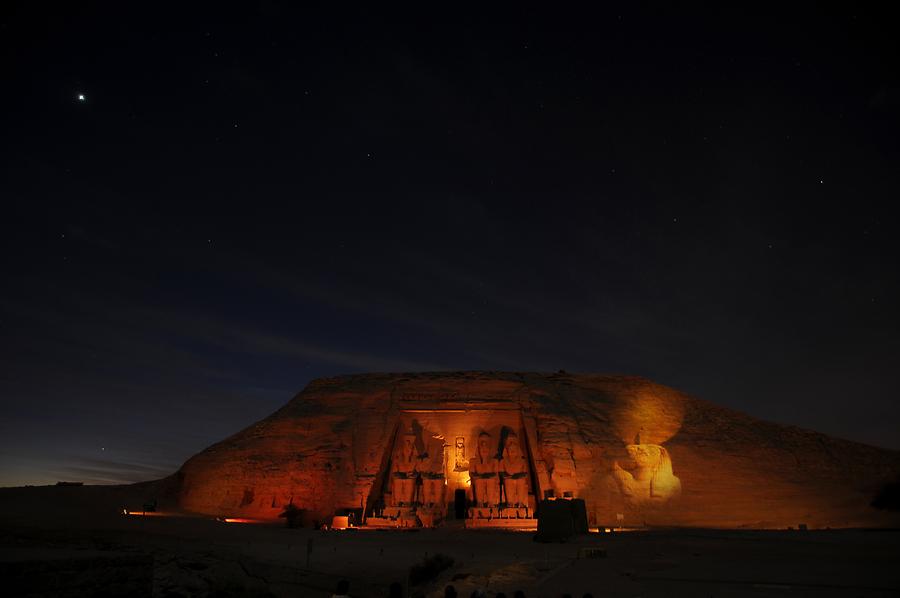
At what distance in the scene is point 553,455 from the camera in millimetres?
25781

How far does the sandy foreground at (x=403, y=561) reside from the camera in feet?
9.76

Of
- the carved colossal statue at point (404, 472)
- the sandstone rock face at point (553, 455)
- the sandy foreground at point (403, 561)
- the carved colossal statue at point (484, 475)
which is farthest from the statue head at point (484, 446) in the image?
→ the sandy foreground at point (403, 561)

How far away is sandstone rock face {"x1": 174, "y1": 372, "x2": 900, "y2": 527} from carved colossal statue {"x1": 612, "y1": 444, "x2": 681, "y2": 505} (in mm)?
50

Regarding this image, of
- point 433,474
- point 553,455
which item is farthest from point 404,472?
point 553,455

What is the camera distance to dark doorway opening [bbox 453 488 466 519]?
25.1 meters

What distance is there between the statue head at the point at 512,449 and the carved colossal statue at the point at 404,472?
13.4 ft

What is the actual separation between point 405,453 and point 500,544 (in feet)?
35.7

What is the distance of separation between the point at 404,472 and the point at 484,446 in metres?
3.80

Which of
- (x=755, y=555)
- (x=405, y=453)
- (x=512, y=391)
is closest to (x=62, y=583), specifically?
(x=755, y=555)

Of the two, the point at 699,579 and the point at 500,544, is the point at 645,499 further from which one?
the point at 699,579

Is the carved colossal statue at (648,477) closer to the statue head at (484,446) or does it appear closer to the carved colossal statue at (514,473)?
the carved colossal statue at (514,473)

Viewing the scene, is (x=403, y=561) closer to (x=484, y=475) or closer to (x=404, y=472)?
(x=484, y=475)

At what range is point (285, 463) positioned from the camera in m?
26.6

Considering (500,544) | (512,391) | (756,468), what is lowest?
(500,544)
